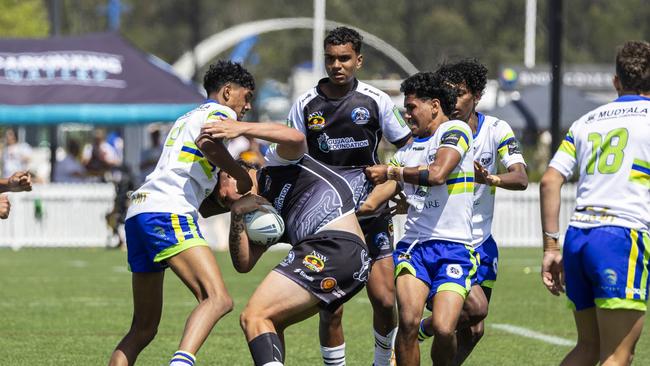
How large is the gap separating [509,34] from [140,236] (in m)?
75.4

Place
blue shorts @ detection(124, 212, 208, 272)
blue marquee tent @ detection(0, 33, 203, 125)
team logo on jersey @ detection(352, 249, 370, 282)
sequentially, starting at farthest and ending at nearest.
Result: blue marquee tent @ detection(0, 33, 203, 125) → blue shorts @ detection(124, 212, 208, 272) → team logo on jersey @ detection(352, 249, 370, 282)

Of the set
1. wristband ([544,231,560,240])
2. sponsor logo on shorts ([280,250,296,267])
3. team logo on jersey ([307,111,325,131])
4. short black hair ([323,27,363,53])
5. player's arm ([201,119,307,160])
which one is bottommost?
sponsor logo on shorts ([280,250,296,267])

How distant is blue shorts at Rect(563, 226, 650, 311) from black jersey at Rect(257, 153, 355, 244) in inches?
62.5

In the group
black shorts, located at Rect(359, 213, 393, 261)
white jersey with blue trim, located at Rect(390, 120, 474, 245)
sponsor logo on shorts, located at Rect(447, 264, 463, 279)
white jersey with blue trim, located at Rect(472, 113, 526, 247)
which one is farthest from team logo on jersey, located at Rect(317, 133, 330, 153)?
sponsor logo on shorts, located at Rect(447, 264, 463, 279)

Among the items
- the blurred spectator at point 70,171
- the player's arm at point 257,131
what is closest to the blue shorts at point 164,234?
the player's arm at point 257,131

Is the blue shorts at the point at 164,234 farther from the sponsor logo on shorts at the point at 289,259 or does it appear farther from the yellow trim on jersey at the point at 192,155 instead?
the sponsor logo on shorts at the point at 289,259

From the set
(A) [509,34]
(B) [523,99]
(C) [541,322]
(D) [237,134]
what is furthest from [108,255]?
(A) [509,34]

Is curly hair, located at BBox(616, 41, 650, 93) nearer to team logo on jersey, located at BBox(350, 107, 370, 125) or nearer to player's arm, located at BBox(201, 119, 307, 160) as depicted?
player's arm, located at BBox(201, 119, 307, 160)

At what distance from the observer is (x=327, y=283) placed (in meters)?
7.35

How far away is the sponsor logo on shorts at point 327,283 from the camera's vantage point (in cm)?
734

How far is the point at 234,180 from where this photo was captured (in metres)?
7.96

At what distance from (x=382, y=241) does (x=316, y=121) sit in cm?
98

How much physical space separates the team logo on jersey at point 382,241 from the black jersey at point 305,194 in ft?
3.13

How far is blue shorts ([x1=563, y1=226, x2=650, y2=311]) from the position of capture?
6.54 meters
